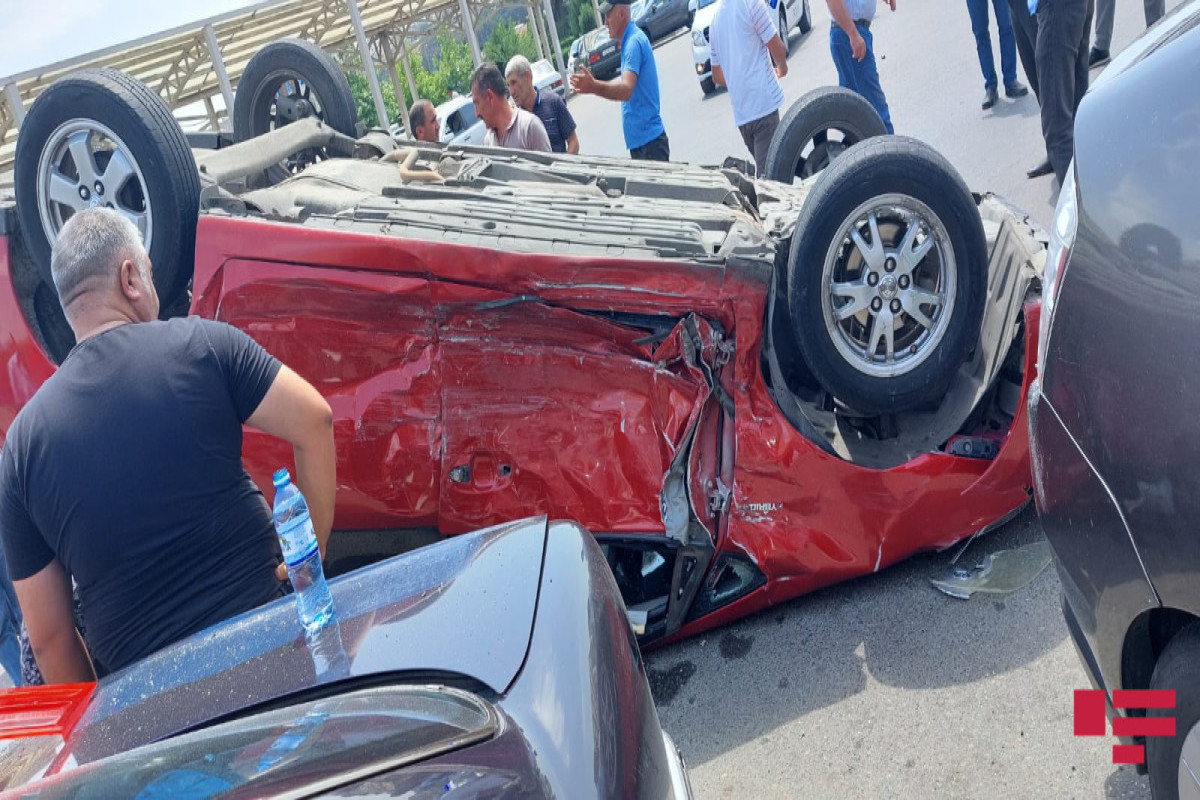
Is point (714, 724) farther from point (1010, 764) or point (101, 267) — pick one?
point (101, 267)

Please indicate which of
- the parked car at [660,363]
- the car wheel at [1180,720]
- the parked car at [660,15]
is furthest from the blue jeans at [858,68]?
the parked car at [660,15]

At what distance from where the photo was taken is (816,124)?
214 inches

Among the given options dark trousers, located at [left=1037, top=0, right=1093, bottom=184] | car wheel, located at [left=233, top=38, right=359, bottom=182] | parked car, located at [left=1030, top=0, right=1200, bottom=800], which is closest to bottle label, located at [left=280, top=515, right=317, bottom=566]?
parked car, located at [left=1030, top=0, right=1200, bottom=800]

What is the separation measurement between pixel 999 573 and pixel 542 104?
17.1 feet

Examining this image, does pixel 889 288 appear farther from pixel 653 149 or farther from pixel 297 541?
pixel 653 149

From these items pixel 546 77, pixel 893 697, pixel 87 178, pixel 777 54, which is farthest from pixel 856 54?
pixel 546 77

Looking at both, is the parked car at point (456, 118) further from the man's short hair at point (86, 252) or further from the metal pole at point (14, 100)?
the man's short hair at point (86, 252)

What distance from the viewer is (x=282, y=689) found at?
197 centimetres

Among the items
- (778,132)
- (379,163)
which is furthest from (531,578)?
(778,132)

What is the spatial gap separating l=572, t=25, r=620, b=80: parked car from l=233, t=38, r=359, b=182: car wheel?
17115 mm

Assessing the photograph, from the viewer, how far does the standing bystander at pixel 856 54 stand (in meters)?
7.55

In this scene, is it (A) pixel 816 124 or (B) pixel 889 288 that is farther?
(A) pixel 816 124

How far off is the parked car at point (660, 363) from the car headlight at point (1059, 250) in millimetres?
1159

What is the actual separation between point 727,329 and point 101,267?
182 cm
